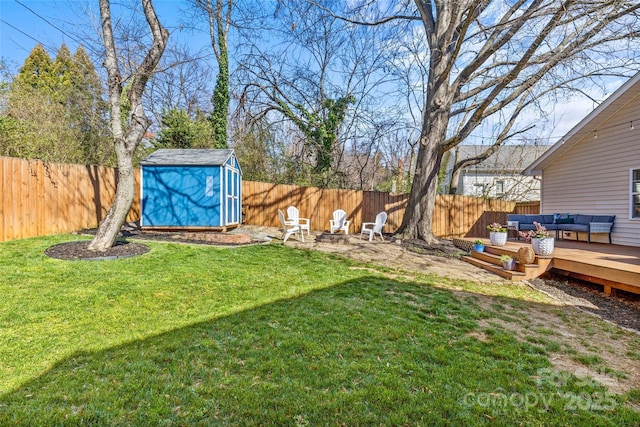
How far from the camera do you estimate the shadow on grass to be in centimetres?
164

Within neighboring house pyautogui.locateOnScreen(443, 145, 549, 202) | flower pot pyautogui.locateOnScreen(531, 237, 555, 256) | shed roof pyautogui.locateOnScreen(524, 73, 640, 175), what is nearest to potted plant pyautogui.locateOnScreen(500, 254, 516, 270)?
flower pot pyautogui.locateOnScreen(531, 237, 555, 256)

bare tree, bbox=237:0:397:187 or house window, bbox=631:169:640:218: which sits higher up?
bare tree, bbox=237:0:397:187

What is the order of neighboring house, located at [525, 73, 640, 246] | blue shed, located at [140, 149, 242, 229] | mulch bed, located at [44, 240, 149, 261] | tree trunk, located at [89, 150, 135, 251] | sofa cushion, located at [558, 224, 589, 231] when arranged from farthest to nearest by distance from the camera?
blue shed, located at [140, 149, 242, 229] → sofa cushion, located at [558, 224, 589, 231] → neighboring house, located at [525, 73, 640, 246] → tree trunk, located at [89, 150, 135, 251] → mulch bed, located at [44, 240, 149, 261]

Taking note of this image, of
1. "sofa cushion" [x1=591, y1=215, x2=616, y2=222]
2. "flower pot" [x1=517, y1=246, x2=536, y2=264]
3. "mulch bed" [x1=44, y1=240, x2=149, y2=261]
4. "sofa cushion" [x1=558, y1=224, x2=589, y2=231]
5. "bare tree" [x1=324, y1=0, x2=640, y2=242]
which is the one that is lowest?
"flower pot" [x1=517, y1=246, x2=536, y2=264]

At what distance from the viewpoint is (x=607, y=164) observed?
23.8 ft

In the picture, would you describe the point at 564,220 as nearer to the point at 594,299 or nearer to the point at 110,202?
the point at 594,299

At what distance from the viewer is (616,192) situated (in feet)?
23.0

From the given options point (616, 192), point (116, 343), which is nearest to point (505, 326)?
point (116, 343)

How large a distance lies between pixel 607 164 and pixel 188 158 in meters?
10.4

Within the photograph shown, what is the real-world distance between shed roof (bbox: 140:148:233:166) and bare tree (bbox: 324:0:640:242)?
204 inches

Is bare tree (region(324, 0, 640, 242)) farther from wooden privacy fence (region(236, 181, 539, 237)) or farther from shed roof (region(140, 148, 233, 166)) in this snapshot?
shed roof (region(140, 148, 233, 166))

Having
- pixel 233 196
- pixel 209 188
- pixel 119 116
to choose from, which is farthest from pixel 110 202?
pixel 119 116

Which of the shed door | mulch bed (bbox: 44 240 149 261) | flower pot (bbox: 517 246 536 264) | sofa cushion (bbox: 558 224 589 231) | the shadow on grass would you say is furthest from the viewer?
the shed door

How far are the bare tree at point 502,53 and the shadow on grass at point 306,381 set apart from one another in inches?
215
